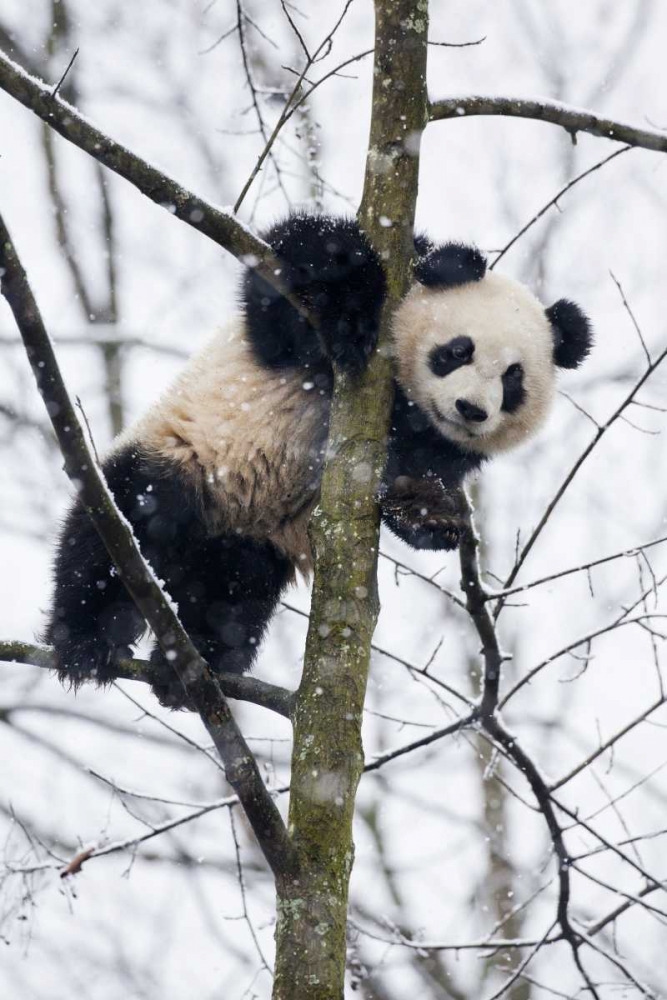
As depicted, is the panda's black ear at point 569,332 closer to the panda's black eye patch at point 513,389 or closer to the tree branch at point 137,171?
the panda's black eye patch at point 513,389

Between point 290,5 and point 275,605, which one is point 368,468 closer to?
point 275,605

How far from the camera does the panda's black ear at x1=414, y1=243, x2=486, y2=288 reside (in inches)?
169

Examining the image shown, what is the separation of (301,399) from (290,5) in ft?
5.39

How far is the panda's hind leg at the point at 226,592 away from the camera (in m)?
4.70

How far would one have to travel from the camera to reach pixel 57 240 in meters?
9.73

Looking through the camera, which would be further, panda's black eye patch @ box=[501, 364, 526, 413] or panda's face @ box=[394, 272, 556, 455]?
panda's black eye patch @ box=[501, 364, 526, 413]

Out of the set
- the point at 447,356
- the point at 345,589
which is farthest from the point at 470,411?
the point at 345,589

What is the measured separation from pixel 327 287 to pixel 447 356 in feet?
2.37

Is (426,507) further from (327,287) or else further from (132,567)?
(132,567)

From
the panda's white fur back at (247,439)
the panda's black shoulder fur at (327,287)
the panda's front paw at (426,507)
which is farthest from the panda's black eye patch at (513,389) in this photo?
the panda's front paw at (426,507)

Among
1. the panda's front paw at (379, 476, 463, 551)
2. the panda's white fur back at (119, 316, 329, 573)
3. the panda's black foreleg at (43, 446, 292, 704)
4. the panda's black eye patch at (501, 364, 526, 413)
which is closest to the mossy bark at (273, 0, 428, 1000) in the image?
the panda's front paw at (379, 476, 463, 551)

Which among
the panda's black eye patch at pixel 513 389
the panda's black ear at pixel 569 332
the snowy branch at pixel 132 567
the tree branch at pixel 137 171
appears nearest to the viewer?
the snowy branch at pixel 132 567

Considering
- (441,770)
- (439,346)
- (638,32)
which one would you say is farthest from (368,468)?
(638,32)

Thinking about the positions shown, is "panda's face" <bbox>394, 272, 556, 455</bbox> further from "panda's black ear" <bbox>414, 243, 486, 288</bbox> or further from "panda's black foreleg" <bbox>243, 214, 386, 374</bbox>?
"panda's black foreleg" <bbox>243, 214, 386, 374</bbox>
